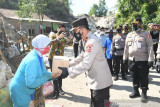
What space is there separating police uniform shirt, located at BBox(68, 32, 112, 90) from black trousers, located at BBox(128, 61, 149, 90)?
191cm

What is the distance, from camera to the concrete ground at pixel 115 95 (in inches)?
157

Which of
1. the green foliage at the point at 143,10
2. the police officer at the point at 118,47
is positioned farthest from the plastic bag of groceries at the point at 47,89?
the green foliage at the point at 143,10

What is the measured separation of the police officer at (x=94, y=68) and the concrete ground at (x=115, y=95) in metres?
1.65

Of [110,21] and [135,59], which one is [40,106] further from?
[110,21]

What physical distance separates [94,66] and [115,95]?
101 inches

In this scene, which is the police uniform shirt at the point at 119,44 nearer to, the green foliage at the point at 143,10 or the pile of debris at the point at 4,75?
the pile of debris at the point at 4,75

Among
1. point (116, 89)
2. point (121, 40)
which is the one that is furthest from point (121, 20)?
point (116, 89)

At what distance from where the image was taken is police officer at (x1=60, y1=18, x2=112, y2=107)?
7.57ft

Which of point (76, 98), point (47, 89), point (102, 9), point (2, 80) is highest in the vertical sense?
point (102, 9)

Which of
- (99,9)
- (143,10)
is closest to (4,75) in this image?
(143,10)

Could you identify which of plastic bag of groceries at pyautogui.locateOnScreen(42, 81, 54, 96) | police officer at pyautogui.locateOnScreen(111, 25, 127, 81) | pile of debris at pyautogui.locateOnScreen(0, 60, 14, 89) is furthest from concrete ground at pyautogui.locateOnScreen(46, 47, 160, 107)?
pile of debris at pyautogui.locateOnScreen(0, 60, 14, 89)

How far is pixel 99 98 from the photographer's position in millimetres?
→ 2459

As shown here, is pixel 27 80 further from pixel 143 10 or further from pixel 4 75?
pixel 143 10

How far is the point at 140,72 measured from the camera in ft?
13.0
